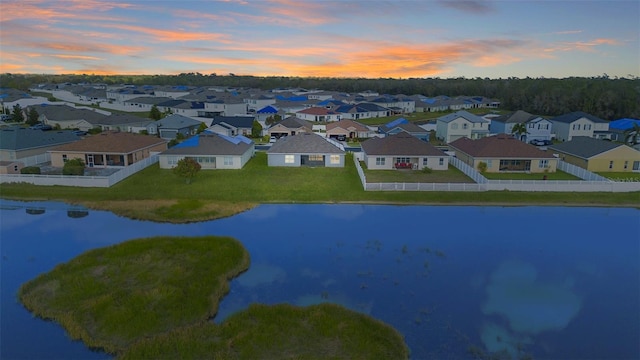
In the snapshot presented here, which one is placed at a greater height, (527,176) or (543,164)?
(543,164)

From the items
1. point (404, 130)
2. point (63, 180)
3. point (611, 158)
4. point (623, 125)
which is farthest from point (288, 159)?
point (623, 125)

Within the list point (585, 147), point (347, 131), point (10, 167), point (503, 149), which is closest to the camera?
point (10, 167)

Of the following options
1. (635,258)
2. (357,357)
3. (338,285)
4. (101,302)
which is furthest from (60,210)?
(635,258)

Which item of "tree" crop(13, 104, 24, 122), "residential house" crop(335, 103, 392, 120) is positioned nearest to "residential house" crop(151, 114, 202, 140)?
"tree" crop(13, 104, 24, 122)

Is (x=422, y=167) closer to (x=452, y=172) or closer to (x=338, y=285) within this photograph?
(x=452, y=172)

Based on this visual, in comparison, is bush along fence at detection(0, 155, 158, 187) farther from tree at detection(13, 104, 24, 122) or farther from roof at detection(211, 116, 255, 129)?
tree at detection(13, 104, 24, 122)

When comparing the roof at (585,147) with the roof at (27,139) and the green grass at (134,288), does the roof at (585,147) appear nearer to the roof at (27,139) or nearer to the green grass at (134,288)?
the green grass at (134,288)

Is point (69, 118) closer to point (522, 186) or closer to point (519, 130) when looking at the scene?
point (522, 186)

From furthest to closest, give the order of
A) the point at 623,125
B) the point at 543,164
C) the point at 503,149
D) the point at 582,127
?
the point at 623,125
the point at 582,127
the point at 503,149
the point at 543,164
